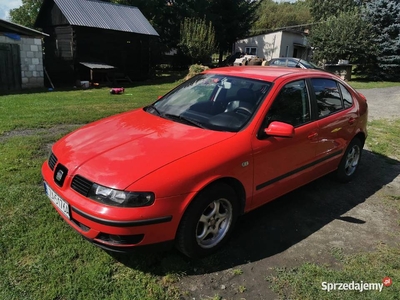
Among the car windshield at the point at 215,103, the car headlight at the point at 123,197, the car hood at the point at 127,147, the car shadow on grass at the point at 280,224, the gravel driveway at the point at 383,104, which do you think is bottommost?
the car shadow on grass at the point at 280,224

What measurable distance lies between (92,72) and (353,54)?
18.0 meters

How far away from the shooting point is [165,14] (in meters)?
27.9

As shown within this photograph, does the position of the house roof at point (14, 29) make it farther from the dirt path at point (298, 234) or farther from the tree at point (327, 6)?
the tree at point (327, 6)

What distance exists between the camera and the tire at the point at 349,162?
182 inches

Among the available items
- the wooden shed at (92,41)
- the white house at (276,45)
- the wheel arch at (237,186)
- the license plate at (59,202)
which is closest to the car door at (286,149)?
the wheel arch at (237,186)

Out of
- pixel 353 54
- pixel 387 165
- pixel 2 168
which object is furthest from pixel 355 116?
pixel 353 54

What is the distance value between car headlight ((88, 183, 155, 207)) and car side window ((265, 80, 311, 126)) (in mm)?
1486

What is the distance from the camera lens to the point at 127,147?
9.45 feet

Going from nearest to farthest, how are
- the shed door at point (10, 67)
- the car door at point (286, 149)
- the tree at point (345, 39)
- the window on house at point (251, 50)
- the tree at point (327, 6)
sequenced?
the car door at point (286, 149) < the shed door at point (10, 67) < the tree at point (345, 39) < the window on house at point (251, 50) < the tree at point (327, 6)

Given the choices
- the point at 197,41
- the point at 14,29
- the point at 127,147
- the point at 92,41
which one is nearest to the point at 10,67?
the point at 14,29

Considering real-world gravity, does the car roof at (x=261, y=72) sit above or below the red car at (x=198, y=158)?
above

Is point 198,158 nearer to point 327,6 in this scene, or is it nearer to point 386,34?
point 386,34

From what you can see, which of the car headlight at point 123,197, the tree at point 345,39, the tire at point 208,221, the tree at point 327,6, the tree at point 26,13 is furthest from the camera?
the tree at point 327,6

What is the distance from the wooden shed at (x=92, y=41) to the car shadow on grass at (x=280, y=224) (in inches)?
588
